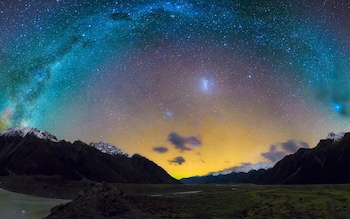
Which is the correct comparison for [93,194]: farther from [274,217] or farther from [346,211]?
[346,211]

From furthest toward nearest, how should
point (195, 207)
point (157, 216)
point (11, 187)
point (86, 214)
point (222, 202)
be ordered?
point (11, 187) → point (222, 202) → point (195, 207) → point (157, 216) → point (86, 214)

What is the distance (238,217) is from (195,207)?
14373 millimetres

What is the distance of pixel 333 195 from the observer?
9400 centimetres

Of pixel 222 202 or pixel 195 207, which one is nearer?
pixel 195 207

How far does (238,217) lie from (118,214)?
82.5 feet

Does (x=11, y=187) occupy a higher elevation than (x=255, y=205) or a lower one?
higher

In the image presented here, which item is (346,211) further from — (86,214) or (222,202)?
(86,214)

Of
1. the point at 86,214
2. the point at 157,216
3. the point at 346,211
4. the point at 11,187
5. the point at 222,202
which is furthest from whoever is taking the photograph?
the point at 11,187

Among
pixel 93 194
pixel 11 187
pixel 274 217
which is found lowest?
pixel 274 217

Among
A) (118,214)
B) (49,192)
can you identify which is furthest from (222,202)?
(49,192)

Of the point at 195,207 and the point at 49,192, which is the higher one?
the point at 49,192

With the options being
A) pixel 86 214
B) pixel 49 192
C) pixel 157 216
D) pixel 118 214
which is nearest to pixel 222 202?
pixel 157 216

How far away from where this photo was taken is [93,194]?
70.5 meters

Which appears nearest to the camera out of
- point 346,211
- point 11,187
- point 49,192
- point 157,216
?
point 157,216
